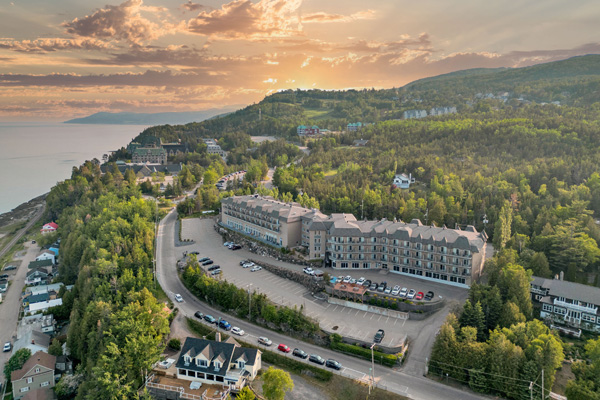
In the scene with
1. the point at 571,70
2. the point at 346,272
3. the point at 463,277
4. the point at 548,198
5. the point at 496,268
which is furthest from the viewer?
the point at 571,70

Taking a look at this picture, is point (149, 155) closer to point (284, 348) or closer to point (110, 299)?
point (110, 299)

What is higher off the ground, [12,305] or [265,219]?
[265,219]

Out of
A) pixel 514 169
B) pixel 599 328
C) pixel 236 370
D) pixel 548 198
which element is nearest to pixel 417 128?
pixel 514 169

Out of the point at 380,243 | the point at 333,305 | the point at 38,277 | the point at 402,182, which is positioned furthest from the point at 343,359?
the point at 402,182

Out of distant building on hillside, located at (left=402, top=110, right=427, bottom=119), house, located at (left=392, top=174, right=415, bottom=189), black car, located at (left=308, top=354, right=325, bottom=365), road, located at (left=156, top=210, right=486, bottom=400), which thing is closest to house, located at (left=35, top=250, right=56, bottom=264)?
road, located at (left=156, top=210, right=486, bottom=400)

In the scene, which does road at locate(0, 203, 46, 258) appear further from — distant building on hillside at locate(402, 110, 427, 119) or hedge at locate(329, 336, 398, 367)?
distant building on hillside at locate(402, 110, 427, 119)

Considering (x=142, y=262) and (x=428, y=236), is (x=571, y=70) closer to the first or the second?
(x=428, y=236)
